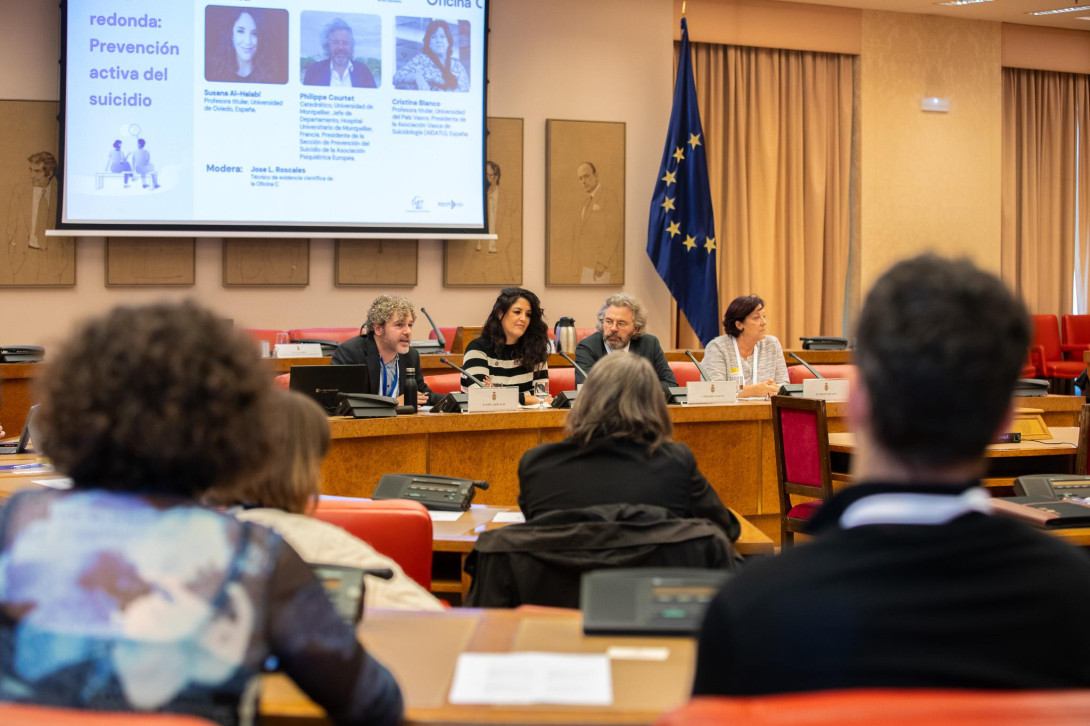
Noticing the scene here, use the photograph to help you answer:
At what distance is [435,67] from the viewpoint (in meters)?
7.83

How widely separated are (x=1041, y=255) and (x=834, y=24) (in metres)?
3.24

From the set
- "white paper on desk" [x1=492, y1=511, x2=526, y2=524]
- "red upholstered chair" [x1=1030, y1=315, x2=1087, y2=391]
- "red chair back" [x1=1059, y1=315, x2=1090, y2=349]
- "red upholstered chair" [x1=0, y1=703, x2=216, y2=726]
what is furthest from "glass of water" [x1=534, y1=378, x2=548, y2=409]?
"red chair back" [x1=1059, y1=315, x2=1090, y2=349]

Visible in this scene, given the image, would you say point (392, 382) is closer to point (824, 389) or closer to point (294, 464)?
point (824, 389)

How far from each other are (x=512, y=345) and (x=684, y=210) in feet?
11.4

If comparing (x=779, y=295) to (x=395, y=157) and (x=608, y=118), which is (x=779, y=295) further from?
(x=395, y=157)

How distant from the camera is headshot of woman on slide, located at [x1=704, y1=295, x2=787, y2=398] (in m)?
5.75

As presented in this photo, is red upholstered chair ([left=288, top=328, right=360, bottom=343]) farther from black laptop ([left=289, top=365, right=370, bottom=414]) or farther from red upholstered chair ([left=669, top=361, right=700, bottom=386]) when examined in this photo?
black laptop ([left=289, top=365, right=370, bottom=414])

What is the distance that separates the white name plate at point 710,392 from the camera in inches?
198

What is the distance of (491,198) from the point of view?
27.4ft

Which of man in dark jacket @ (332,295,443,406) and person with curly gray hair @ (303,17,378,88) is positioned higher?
person with curly gray hair @ (303,17,378,88)

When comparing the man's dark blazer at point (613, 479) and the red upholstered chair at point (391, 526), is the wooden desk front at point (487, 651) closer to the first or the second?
the red upholstered chair at point (391, 526)

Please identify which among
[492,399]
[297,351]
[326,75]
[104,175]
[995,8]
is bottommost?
[492,399]

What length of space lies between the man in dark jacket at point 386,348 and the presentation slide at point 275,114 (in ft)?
8.10

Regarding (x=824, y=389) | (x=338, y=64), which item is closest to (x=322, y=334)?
(x=338, y=64)
